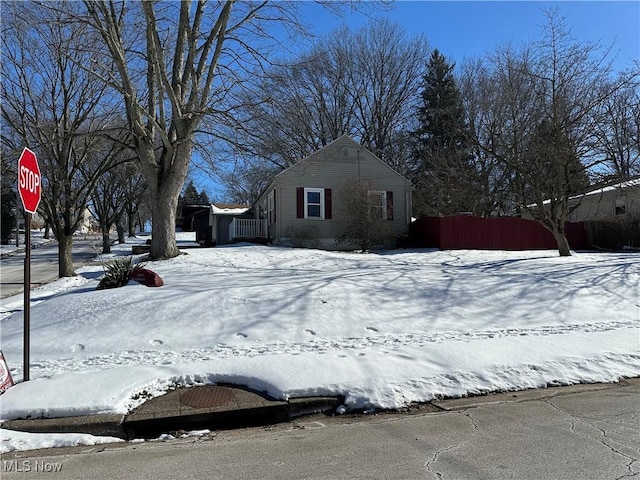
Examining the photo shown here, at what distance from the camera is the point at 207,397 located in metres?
5.36

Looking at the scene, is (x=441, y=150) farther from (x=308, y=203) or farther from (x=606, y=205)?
(x=308, y=203)

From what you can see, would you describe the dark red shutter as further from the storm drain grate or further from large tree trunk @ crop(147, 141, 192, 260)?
the storm drain grate

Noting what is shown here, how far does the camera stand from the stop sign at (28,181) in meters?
5.41

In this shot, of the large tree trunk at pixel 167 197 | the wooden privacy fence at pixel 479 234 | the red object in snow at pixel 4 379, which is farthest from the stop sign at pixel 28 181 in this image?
the wooden privacy fence at pixel 479 234

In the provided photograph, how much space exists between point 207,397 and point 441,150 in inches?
1327

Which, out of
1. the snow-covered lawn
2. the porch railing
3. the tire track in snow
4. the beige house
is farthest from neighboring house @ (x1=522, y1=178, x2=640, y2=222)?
the tire track in snow

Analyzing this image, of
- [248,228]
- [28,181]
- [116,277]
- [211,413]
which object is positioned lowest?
[211,413]

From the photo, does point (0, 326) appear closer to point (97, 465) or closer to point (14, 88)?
point (97, 465)

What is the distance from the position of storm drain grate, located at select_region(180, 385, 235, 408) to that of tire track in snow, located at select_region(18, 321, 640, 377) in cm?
106

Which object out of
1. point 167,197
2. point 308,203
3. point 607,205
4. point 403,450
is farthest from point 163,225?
point 607,205

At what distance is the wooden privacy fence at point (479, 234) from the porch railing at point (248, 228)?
8.71 m

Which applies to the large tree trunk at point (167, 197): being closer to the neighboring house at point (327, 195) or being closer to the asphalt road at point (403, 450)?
the neighboring house at point (327, 195)

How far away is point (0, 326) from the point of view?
8969 millimetres

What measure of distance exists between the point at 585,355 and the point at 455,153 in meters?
30.5
